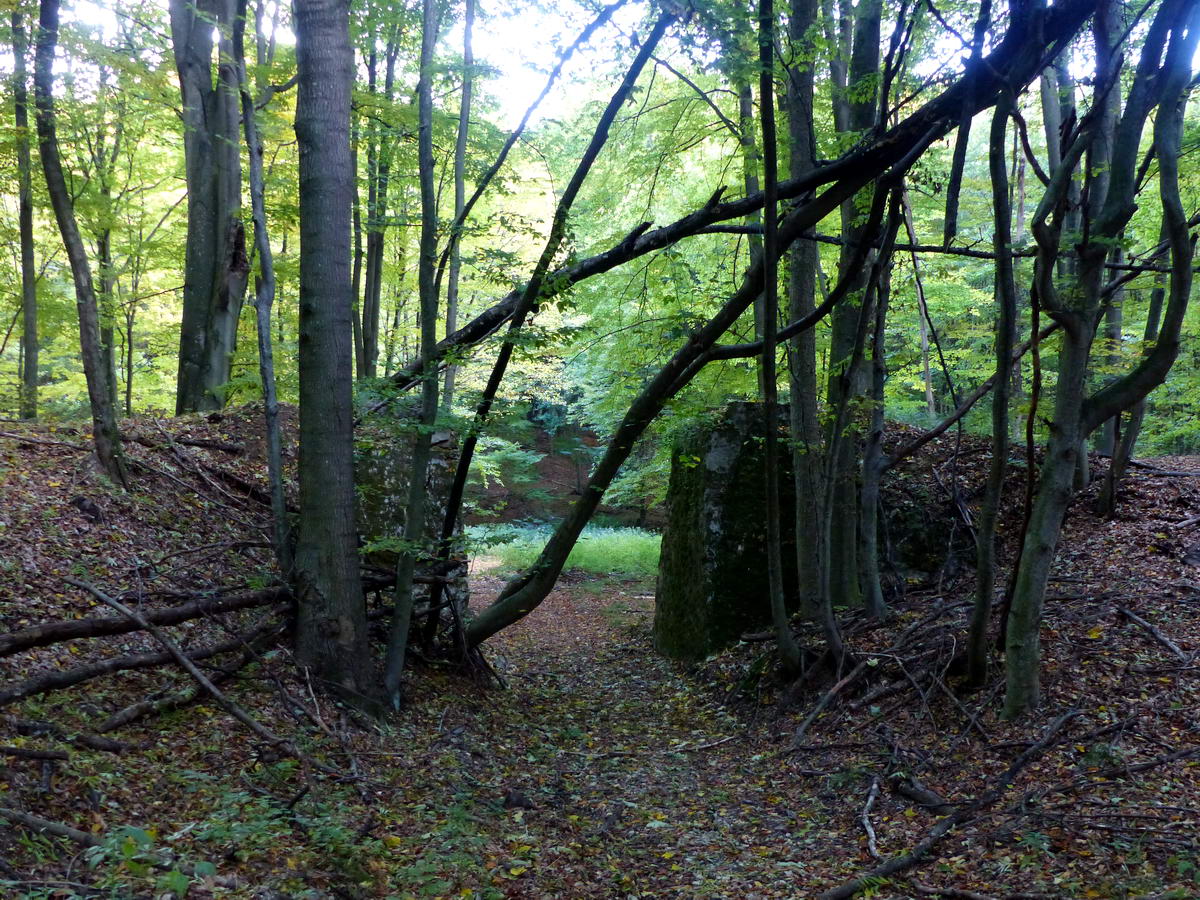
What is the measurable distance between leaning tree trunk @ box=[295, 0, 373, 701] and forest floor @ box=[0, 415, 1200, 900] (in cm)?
46

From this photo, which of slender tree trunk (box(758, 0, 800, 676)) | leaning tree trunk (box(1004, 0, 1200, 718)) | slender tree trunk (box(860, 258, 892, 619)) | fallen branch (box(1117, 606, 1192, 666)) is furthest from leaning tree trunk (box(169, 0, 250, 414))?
fallen branch (box(1117, 606, 1192, 666))

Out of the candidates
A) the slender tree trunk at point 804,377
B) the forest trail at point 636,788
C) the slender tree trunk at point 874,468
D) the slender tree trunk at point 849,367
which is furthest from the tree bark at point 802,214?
the forest trail at point 636,788

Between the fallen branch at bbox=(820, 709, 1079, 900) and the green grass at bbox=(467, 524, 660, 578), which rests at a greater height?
the fallen branch at bbox=(820, 709, 1079, 900)

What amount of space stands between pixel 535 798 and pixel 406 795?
97cm

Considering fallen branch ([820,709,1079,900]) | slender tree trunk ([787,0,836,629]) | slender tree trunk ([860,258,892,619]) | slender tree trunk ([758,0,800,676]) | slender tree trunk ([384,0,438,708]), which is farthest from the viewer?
slender tree trunk ([787,0,836,629])

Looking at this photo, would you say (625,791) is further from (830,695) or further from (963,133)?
(963,133)

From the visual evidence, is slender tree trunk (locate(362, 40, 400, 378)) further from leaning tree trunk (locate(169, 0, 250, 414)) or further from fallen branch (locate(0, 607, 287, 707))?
fallen branch (locate(0, 607, 287, 707))

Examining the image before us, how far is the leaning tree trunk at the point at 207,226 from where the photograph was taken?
10.0 meters

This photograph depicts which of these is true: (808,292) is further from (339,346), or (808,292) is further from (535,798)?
(535,798)

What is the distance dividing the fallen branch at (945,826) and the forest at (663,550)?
0.02 m

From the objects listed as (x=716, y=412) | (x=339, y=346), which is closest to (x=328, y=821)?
(x=339, y=346)

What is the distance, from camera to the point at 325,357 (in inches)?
215

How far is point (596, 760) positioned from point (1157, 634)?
13.6 feet

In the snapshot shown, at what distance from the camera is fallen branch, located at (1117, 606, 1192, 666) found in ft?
16.1
